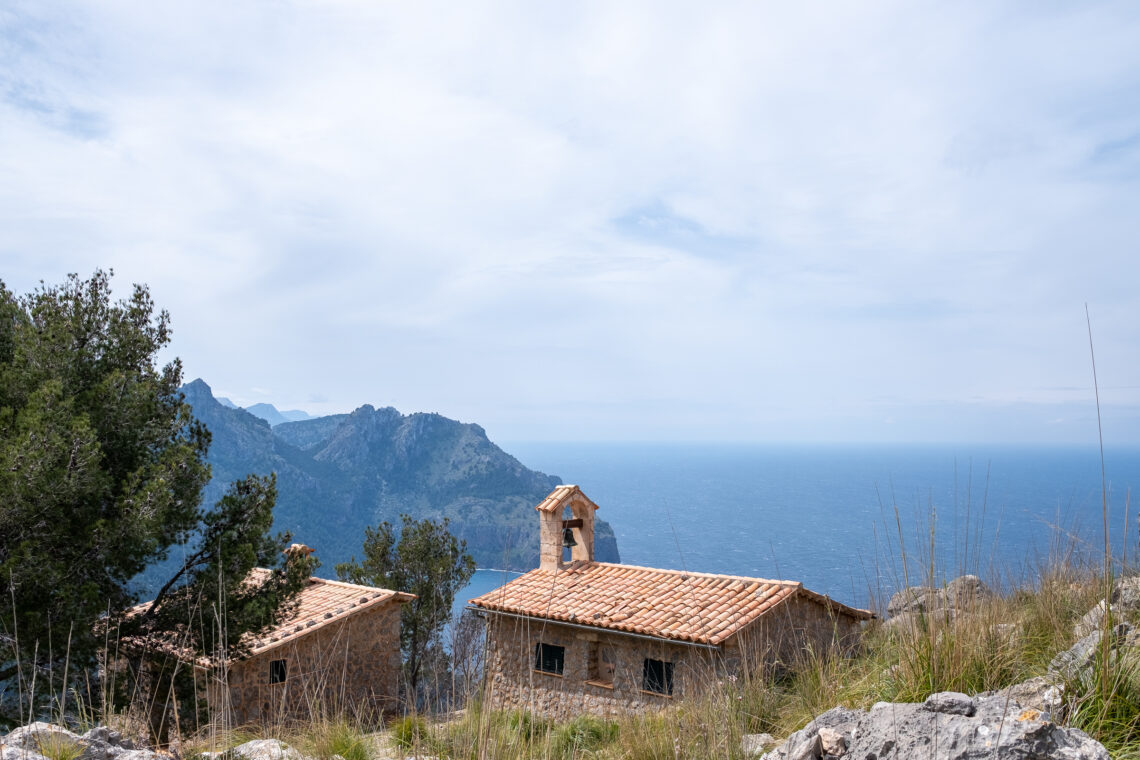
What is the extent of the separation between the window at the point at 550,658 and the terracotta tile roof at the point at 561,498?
311cm

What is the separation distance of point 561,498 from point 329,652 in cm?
590

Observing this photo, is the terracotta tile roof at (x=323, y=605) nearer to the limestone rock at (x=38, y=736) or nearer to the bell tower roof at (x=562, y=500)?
the bell tower roof at (x=562, y=500)

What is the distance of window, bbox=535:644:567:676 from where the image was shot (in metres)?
14.5

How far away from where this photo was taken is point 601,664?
14.1m

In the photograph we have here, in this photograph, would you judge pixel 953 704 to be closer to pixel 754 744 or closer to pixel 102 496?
pixel 754 744

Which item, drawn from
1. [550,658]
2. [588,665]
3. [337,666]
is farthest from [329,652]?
[588,665]

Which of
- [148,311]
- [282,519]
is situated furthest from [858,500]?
[148,311]

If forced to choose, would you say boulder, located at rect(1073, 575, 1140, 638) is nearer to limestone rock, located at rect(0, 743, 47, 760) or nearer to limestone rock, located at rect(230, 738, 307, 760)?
limestone rock, located at rect(230, 738, 307, 760)

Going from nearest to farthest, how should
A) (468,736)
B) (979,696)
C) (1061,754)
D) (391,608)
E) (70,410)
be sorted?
1. (1061,754)
2. (979,696)
3. (468,736)
4. (70,410)
5. (391,608)

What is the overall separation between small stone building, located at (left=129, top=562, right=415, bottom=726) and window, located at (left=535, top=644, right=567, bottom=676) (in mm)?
3024

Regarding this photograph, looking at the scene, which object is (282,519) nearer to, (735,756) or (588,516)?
(588,516)

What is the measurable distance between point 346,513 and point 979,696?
292ft

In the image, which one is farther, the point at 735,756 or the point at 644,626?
→ the point at 644,626

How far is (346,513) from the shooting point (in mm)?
86000
